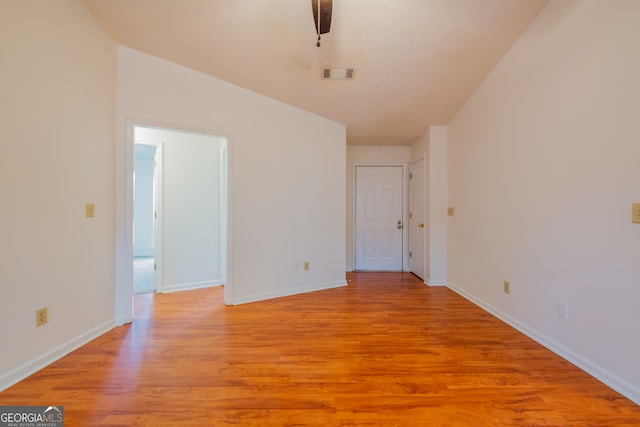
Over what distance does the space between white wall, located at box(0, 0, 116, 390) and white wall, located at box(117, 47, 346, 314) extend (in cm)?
18

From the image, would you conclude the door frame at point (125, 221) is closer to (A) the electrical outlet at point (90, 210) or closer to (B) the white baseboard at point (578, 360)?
(A) the electrical outlet at point (90, 210)

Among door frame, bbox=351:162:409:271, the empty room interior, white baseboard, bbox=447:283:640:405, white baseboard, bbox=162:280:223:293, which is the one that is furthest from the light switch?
white baseboard, bbox=162:280:223:293

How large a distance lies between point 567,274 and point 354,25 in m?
2.58

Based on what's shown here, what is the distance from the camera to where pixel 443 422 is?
4.42 feet

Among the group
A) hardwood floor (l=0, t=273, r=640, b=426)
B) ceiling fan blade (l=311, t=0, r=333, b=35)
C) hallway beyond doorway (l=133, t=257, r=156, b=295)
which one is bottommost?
hardwood floor (l=0, t=273, r=640, b=426)

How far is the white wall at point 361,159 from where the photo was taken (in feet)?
16.1

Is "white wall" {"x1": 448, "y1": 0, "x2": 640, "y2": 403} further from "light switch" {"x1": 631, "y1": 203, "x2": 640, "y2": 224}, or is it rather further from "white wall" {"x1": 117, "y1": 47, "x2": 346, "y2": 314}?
"white wall" {"x1": 117, "y1": 47, "x2": 346, "y2": 314}

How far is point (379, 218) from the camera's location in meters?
4.93

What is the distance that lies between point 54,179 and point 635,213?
3.76 meters

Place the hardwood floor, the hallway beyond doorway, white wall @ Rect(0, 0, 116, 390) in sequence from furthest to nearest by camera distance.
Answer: the hallway beyond doorway < white wall @ Rect(0, 0, 116, 390) < the hardwood floor

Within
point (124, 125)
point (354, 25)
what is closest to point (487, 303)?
point (354, 25)

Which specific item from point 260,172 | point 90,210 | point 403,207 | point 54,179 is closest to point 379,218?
point 403,207

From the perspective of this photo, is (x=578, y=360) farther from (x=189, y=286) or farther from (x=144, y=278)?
(x=144, y=278)

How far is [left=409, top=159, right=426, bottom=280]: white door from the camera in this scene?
14.1ft
